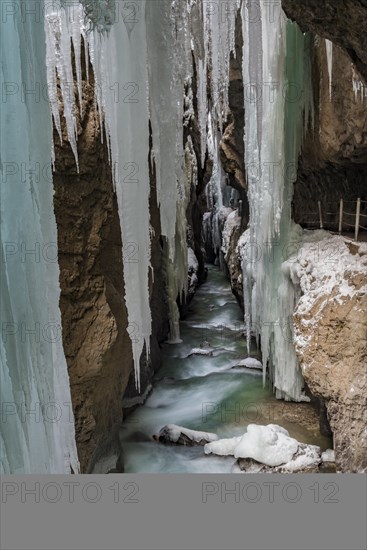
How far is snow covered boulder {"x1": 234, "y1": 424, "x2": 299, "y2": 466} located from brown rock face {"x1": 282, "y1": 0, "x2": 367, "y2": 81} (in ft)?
15.7

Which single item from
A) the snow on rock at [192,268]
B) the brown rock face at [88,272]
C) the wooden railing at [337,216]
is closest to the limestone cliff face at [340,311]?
the wooden railing at [337,216]

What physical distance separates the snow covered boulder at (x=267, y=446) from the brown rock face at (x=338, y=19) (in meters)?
4.77

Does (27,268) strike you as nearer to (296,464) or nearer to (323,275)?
(323,275)

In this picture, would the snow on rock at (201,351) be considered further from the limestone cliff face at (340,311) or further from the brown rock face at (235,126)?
the limestone cliff face at (340,311)

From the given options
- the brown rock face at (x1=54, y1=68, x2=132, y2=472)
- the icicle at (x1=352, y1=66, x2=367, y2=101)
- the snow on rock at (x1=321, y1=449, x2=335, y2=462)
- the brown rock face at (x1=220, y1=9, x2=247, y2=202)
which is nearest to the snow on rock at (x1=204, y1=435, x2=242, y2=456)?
the snow on rock at (x1=321, y1=449, x2=335, y2=462)

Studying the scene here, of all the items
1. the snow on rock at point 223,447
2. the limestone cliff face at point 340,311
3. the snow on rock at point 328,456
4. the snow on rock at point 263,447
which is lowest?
the snow on rock at point 223,447

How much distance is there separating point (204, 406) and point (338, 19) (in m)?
6.66

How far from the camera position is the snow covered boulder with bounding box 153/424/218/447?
6750 millimetres

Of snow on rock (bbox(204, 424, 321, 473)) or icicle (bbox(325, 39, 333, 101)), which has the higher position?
icicle (bbox(325, 39, 333, 101))

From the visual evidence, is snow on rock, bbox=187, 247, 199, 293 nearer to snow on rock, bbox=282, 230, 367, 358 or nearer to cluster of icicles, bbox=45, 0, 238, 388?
snow on rock, bbox=282, 230, 367, 358

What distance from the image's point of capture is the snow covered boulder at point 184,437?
6.75 meters

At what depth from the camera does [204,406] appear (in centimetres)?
812

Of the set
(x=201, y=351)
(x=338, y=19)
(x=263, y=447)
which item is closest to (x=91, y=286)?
(x=263, y=447)

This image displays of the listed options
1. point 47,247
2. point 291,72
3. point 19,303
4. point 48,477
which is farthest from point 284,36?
point 48,477
